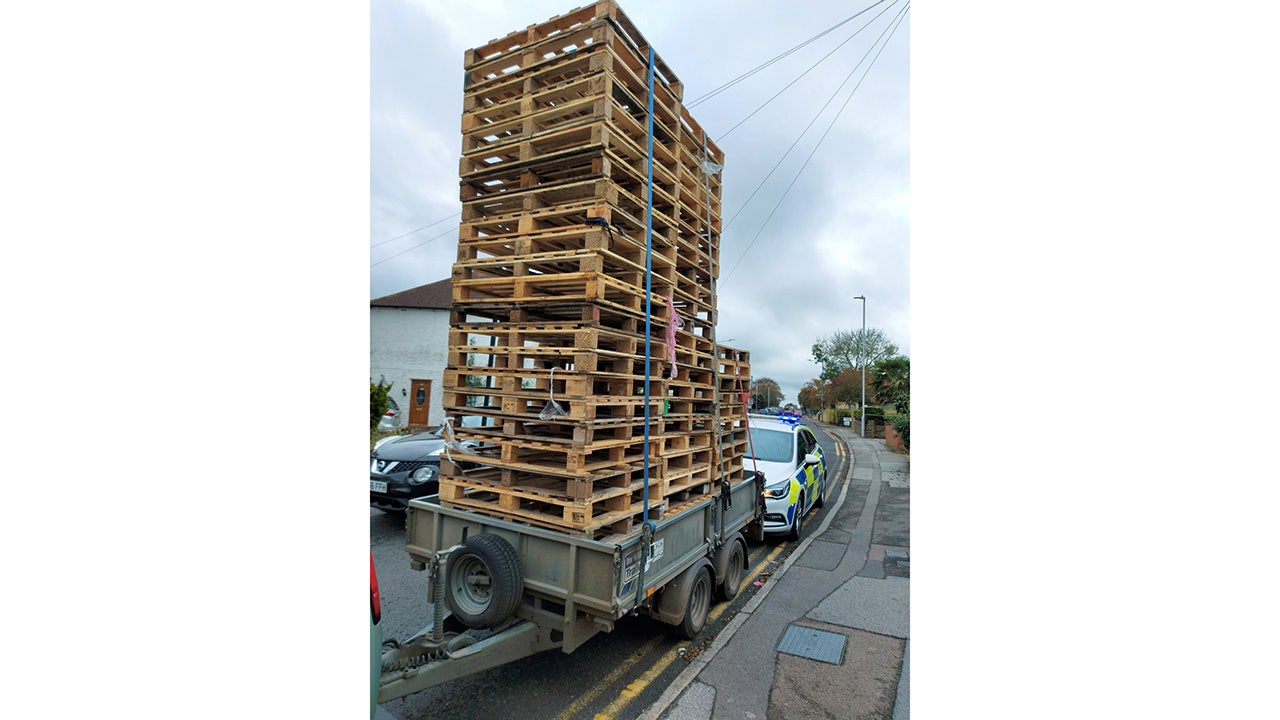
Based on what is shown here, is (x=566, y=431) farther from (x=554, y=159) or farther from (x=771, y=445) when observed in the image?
(x=771, y=445)

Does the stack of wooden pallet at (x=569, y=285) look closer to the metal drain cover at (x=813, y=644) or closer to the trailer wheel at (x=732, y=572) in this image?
the trailer wheel at (x=732, y=572)

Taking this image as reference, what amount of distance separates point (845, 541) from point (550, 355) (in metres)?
6.32

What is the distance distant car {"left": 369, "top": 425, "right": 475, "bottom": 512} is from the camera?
7172mm

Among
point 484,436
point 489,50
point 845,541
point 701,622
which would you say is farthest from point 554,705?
point 845,541

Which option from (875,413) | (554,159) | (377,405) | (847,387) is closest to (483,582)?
(554,159)

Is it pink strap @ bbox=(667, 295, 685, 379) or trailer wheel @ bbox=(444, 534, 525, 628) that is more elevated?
pink strap @ bbox=(667, 295, 685, 379)

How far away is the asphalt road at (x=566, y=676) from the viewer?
3562mm

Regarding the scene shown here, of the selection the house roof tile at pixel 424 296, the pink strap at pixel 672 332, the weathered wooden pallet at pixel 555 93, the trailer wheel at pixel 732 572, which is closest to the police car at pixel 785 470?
the trailer wheel at pixel 732 572

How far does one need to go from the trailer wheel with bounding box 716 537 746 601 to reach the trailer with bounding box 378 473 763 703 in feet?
4.57

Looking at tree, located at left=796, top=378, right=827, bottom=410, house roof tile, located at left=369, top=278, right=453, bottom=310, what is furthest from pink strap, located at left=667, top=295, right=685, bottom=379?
tree, located at left=796, top=378, right=827, bottom=410

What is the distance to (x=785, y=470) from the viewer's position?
810cm

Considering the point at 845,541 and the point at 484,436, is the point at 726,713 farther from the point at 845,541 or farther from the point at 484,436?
the point at 845,541

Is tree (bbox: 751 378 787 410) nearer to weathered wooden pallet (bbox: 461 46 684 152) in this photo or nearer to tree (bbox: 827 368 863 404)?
tree (bbox: 827 368 863 404)

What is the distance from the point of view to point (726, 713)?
3.59 metres
